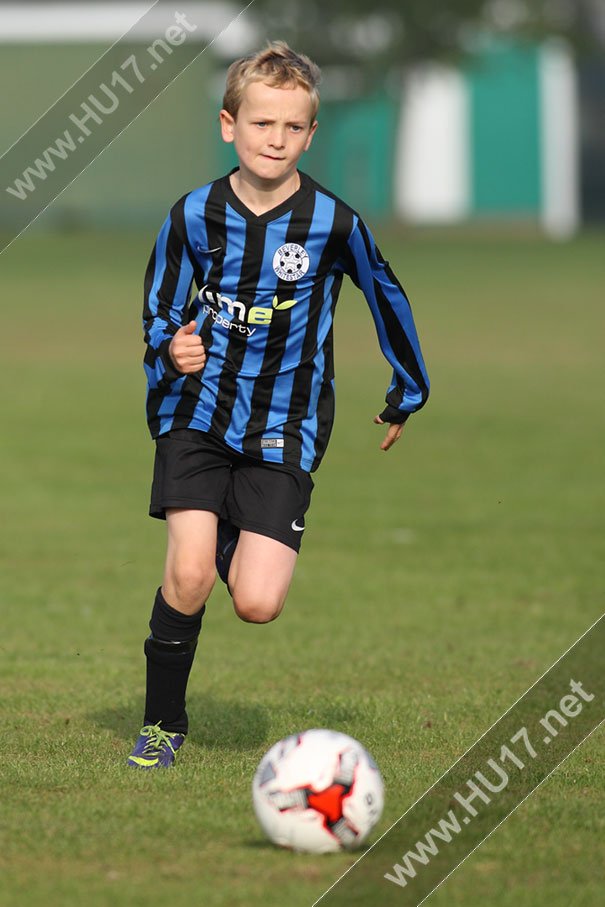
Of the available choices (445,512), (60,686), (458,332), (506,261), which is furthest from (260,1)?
(60,686)

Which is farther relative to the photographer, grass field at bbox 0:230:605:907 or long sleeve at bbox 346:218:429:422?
long sleeve at bbox 346:218:429:422

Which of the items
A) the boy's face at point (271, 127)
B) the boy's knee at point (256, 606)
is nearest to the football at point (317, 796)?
the boy's knee at point (256, 606)

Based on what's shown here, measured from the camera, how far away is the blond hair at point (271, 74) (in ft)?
16.8

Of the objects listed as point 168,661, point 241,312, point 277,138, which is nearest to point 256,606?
point 168,661

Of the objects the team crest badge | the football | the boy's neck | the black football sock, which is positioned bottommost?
the black football sock

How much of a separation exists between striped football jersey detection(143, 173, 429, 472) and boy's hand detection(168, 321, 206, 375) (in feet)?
0.35

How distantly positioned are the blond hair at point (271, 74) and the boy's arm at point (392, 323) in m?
0.47

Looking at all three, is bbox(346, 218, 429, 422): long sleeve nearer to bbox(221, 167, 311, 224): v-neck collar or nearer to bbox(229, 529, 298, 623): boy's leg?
bbox(221, 167, 311, 224): v-neck collar

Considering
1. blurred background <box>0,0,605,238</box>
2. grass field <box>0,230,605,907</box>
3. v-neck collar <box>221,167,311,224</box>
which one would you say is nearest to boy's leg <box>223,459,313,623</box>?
grass field <box>0,230,605,907</box>

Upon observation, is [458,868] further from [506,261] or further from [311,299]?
[506,261]

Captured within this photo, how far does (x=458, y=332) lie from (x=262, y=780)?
57.7ft

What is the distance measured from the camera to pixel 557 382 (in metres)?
17.4

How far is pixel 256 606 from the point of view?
526 centimetres

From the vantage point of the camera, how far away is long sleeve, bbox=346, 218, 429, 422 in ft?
17.4
